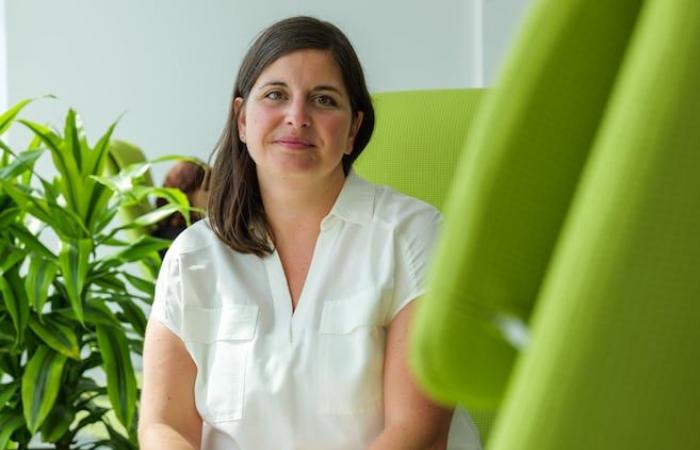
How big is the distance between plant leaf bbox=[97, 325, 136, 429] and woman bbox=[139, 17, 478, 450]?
0.75 meters

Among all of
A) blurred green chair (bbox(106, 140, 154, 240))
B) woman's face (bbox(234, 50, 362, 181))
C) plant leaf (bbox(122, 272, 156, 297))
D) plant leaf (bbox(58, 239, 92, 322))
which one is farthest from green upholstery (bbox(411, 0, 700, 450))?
blurred green chair (bbox(106, 140, 154, 240))

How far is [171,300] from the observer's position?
5.98ft

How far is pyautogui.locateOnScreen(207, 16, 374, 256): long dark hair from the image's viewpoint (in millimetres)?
1834

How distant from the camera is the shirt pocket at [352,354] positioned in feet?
5.62

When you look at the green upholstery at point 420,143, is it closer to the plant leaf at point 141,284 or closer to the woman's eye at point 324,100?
the woman's eye at point 324,100

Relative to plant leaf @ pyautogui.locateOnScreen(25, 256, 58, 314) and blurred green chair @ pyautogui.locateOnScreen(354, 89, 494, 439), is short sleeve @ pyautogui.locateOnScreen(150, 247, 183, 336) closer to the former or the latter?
blurred green chair @ pyautogui.locateOnScreen(354, 89, 494, 439)

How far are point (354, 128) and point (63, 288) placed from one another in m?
1.06

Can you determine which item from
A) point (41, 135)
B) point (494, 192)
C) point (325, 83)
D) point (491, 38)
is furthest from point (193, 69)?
point (494, 192)

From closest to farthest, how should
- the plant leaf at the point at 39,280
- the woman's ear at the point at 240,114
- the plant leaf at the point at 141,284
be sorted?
the woman's ear at the point at 240,114
the plant leaf at the point at 39,280
the plant leaf at the point at 141,284

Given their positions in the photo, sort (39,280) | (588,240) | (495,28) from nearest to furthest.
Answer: (588,240) → (39,280) → (495,28)

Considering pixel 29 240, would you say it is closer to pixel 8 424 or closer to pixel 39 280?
pixel 39 280

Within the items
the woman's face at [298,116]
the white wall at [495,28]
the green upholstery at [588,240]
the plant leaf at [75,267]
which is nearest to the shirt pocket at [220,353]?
the woman's face at [298,116]

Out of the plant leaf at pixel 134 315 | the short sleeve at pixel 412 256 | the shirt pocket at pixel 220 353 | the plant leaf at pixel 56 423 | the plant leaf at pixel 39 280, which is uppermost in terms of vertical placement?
the short sleeve at pixel 412 256

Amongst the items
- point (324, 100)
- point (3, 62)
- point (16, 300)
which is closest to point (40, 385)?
point (16, 300)
